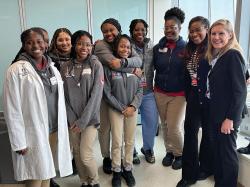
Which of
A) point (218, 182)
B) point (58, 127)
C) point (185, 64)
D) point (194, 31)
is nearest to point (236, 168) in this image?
point (218, 182)

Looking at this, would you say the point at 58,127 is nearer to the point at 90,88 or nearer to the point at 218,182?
the point at 90,88

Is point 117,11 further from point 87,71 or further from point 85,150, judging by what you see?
point 85,150

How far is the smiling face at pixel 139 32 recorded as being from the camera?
2673 millimetres

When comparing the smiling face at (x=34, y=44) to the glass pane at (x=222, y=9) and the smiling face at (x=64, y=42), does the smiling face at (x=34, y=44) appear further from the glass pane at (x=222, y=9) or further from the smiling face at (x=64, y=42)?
the glass pane at (x=222, y=9)

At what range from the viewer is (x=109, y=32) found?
2508 mm

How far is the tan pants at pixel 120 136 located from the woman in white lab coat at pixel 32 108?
0.61 metres

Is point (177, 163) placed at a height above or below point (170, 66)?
below

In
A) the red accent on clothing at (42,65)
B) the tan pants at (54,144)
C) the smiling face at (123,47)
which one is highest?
the smiling face at (123,47)

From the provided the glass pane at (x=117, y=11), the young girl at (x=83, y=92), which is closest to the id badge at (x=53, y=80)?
the young girl at (x=83, y=92)

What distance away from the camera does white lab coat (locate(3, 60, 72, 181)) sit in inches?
68.1

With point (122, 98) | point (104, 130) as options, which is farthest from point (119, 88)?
point (104, 130)

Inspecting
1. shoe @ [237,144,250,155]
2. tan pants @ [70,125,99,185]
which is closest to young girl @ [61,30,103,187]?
tan pants @ [70,125,99,185]

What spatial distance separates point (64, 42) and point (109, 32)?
1.44 feet

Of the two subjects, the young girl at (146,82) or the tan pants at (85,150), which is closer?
the tan pants at (85,150)
